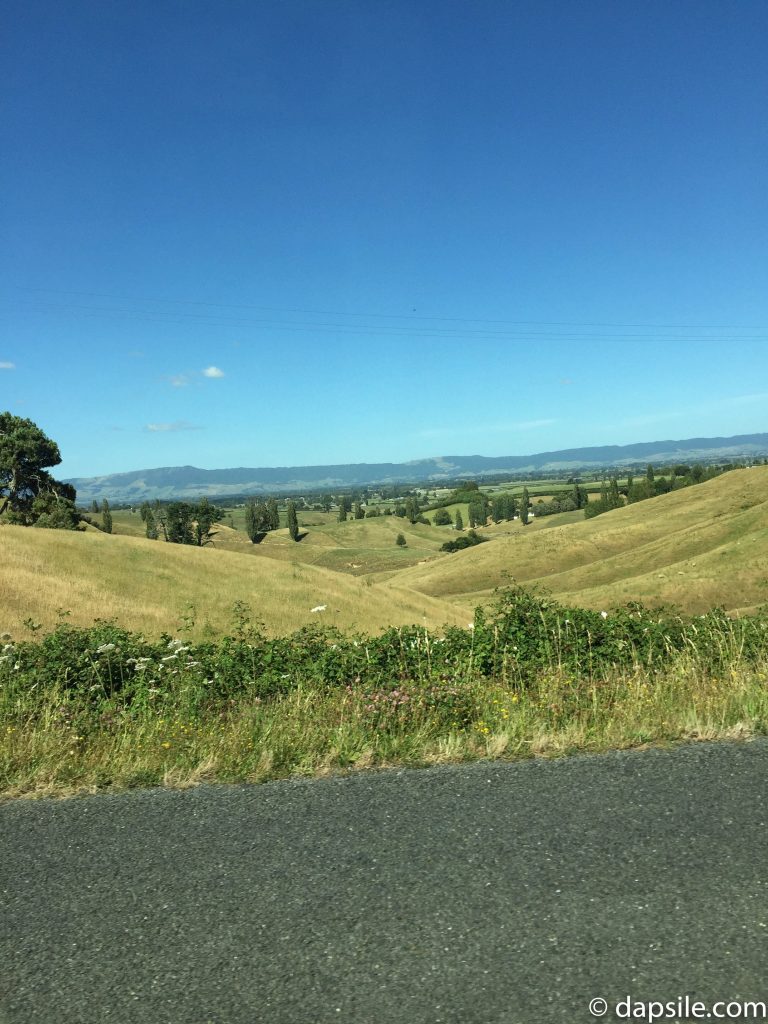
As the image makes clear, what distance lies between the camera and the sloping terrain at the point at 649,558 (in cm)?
5384

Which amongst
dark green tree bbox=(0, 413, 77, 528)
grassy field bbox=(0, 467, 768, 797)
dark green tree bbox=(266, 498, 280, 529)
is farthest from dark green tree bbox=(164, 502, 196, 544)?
grassy field bbox=(0, 467, 768, 797)

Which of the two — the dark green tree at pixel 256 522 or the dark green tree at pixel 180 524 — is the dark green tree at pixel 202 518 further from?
the dark green tree at pixel 256 522

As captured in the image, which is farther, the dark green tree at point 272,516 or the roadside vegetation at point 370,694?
the dark green tree at point 272,516

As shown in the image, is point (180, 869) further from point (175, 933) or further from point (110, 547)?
point (110, 547)

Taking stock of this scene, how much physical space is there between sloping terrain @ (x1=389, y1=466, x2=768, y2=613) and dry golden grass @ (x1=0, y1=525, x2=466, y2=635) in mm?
14394

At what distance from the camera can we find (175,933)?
3322 millimetres

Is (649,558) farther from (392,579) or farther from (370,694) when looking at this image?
(370,694)

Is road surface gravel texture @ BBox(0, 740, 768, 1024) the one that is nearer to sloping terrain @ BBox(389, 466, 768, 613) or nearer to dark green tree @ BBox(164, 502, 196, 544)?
sloping terrain @ BBox(389, 466, 768, 613)

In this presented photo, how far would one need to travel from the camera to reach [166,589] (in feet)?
150

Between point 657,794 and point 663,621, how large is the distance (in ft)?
19.3

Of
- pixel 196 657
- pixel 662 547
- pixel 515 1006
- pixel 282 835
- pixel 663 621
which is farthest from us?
pixel 662 547

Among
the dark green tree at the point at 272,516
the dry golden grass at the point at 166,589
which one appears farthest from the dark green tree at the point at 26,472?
the dark green tree at the point at 272,516

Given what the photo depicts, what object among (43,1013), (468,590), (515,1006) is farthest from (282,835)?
(468,590)

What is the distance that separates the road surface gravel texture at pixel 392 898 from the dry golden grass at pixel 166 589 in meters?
31.1
